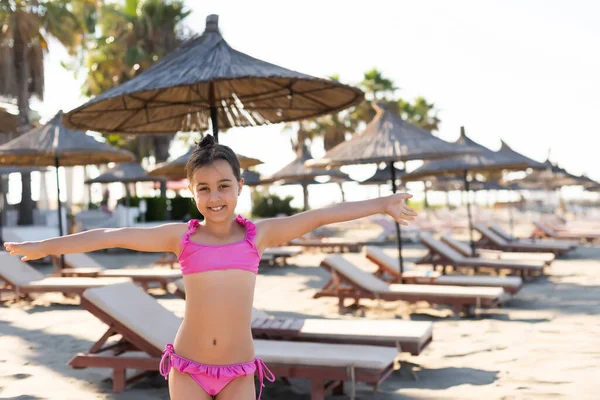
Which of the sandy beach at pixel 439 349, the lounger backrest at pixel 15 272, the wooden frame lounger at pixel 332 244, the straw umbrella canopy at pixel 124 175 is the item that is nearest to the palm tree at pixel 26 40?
the straw umbrella canopy at pixel 124 175

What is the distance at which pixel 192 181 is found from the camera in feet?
8.29

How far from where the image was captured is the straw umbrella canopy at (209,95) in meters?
4.95

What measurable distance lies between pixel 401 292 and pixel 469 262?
3628 mm

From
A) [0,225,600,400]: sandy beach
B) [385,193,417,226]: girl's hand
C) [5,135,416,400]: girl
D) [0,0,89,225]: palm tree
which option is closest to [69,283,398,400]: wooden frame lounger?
[0,225,600,400]: sandy beach

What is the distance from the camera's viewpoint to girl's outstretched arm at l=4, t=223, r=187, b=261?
248cm

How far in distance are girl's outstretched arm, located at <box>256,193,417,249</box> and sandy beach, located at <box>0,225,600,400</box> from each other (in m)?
2.61

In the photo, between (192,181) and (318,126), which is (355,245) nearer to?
(192,181)

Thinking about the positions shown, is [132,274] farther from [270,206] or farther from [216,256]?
[270,206]

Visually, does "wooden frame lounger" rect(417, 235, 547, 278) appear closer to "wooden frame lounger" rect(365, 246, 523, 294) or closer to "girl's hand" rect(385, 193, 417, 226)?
"wooden frame lounger" rect(365, 246, 523, 294)

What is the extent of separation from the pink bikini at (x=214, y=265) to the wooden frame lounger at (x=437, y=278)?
6.73 metres

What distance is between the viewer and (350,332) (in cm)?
539

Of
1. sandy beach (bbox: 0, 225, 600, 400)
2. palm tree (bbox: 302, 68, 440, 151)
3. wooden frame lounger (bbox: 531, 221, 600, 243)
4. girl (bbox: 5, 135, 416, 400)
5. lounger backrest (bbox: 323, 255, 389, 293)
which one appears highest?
palm tree (bbox: 302, 68, 440, 151)

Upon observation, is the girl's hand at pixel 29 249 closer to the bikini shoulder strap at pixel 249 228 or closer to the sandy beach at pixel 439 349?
the bikini shoulder strap at pixel 249 228

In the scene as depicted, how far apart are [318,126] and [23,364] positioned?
3151 cm
